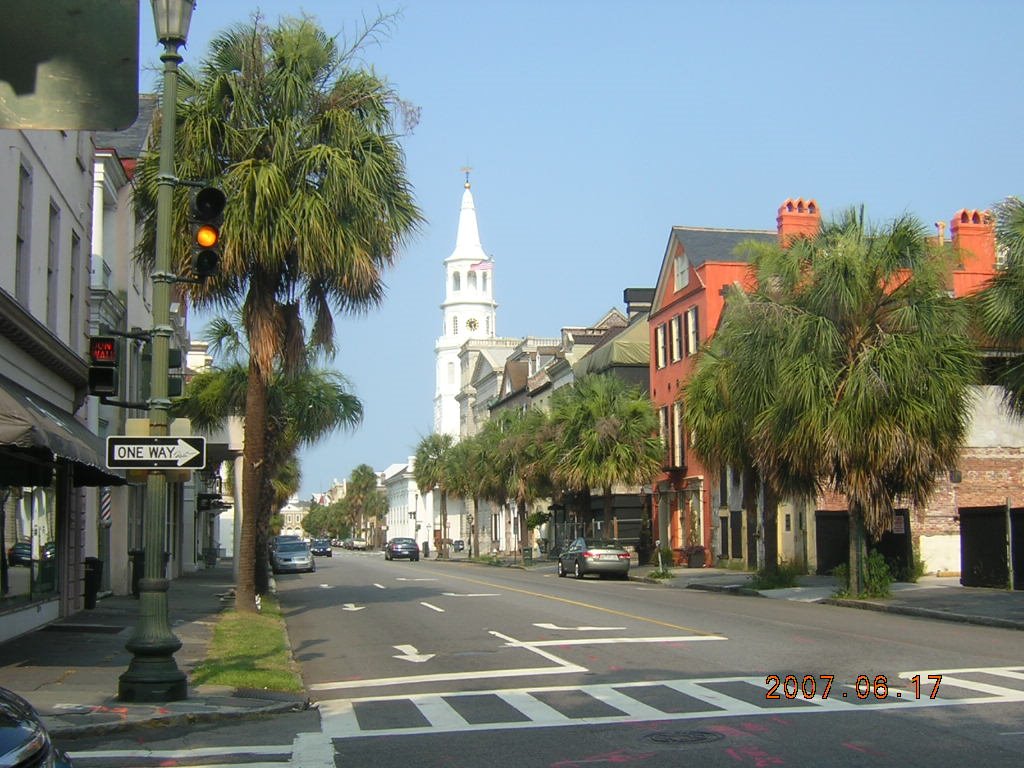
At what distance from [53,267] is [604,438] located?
29917 millimetres

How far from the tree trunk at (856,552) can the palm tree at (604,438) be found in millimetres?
19444

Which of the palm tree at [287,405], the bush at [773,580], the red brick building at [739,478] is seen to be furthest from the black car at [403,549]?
the bush at [773,580]

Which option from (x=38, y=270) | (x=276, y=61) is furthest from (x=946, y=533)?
(x=38, y=270)

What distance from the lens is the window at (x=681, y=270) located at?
48.8m

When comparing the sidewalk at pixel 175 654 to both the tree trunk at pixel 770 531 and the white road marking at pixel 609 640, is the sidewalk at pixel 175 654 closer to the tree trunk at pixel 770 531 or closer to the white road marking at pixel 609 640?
the tree trunk at pixel 770 531

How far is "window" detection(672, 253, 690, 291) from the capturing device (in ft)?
160

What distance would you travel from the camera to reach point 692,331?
48250 millimetres

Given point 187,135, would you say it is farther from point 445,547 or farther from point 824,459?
point 445,547

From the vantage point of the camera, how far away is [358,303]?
72.2 ft

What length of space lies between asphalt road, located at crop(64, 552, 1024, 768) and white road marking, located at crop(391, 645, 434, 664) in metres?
0.11

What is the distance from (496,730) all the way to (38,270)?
1194 centimetres

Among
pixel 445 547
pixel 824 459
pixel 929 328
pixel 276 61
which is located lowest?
pixel 445 547

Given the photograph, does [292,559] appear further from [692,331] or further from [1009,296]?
[1009,296]
